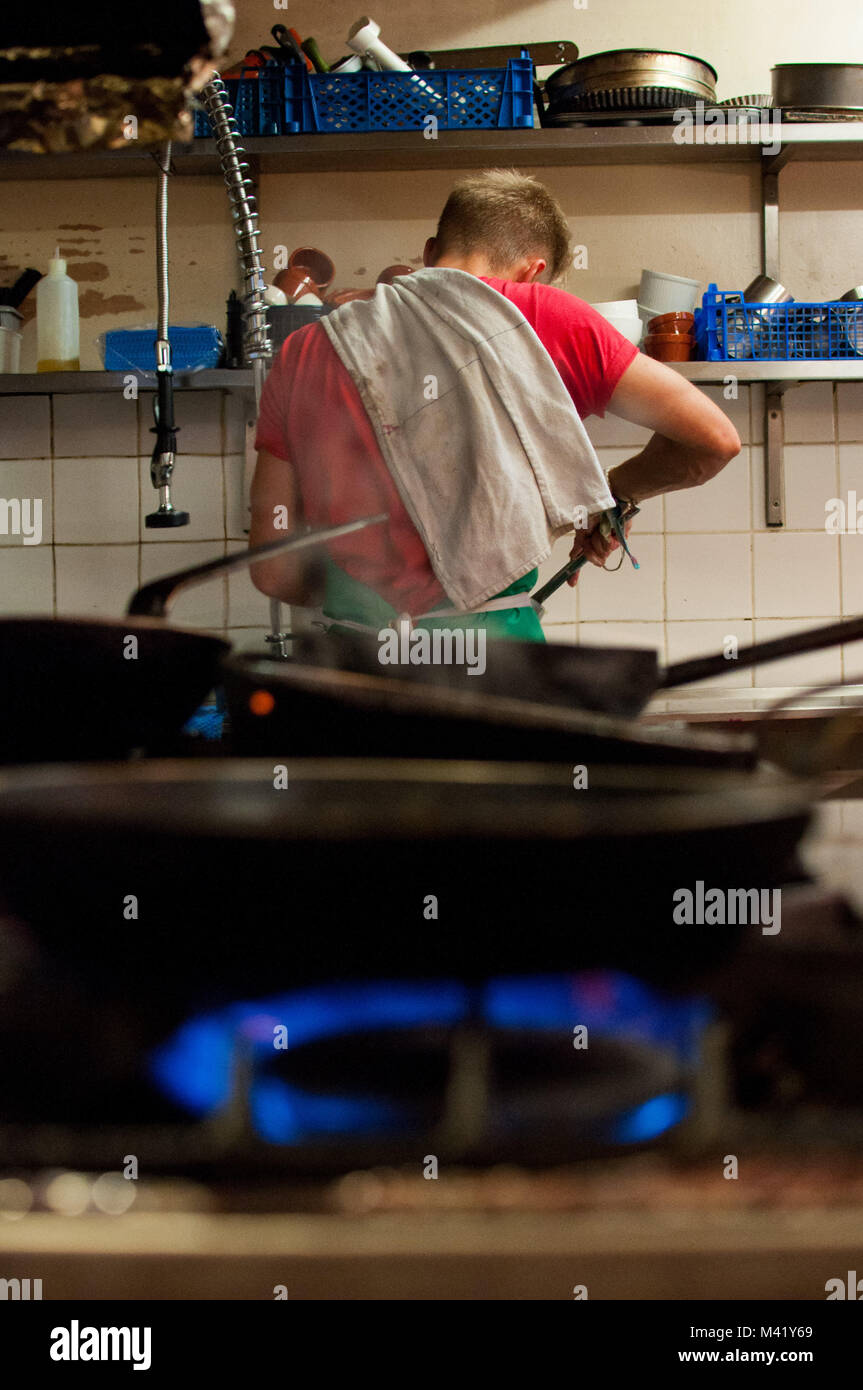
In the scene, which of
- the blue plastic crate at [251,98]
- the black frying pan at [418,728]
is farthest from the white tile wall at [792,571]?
the black frying pan at [418,728]

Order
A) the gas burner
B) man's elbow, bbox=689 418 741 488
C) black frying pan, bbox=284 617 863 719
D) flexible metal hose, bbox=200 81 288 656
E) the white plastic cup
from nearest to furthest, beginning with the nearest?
1. the gas burner
2. black frying pan, bbox=284 617 863 719
3. man's elbow, bbox=689 418 741 488
4. flexible metal hose, bbox=200 81 288 656
5. the white plastic cup

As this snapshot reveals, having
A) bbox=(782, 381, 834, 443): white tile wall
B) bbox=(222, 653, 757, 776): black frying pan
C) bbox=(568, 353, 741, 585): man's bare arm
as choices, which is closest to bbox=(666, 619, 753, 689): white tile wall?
bbox=(782, 381, 834, 443): white tile wall

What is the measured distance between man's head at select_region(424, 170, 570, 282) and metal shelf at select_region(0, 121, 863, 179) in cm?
55

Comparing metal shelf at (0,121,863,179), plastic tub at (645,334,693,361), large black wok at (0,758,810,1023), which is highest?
metal shelf at (0,121,863,179)

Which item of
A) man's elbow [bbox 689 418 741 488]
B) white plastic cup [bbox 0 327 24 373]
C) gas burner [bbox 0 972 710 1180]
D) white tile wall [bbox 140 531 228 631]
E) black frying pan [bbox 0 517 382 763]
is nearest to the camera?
gas burner [bbox 0 972 710 1180]

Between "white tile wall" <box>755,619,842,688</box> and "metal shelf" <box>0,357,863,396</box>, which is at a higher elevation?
"metal shelf" <box>0,357,863,396</box>

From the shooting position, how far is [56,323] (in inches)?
60.7

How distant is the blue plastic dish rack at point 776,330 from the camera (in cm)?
149

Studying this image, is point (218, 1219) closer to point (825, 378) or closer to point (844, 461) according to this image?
point (825, 378)

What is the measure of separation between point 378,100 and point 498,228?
65cm

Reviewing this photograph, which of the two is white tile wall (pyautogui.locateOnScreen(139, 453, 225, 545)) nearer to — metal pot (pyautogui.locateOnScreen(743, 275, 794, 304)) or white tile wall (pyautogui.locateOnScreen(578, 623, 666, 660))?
white tile wall (pyautogui.locateOnScreen(578, 623, 666, 660))

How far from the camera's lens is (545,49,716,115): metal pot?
1463 millimetres

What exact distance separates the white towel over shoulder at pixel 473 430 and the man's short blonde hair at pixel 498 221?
0.15m

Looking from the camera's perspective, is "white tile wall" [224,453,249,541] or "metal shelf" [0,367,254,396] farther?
"white tile wall" [224,453,249,541]
